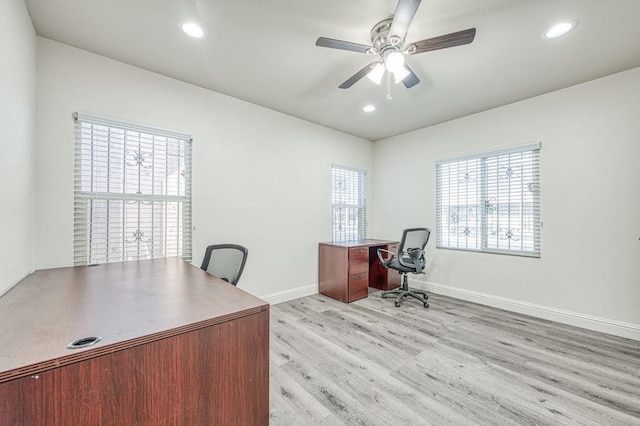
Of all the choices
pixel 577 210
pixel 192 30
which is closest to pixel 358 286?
pixel 577 210

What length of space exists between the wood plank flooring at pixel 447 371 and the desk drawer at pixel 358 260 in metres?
0.71

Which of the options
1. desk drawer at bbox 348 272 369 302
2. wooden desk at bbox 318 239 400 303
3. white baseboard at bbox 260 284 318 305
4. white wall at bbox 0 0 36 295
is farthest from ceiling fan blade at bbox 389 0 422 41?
white baseboard at bbox 260 284 318 305

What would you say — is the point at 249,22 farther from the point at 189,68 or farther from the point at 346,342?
the point at 346,342

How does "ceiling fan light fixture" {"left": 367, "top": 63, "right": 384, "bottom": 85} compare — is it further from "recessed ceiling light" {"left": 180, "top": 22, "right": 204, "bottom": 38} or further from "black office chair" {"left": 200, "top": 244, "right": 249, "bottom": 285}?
"black office chair" {"left": 200, "top": 244, "right": 249, "bottom": 285}

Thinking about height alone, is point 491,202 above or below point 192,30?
below

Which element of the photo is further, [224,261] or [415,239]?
[415,239]

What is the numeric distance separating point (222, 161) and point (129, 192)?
996 millimetres

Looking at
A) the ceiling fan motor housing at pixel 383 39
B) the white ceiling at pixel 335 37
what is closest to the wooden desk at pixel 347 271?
the white ceiling at pixel 335 37

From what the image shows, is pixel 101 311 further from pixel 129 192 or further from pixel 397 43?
pixel 397 43

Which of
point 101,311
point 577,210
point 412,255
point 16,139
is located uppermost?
point 16,139

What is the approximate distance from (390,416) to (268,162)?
2959 mm

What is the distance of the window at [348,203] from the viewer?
4.42 m

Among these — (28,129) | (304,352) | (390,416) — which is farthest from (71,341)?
(28,129)

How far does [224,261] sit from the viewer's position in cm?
254
